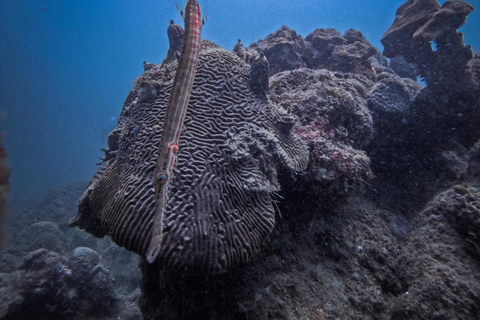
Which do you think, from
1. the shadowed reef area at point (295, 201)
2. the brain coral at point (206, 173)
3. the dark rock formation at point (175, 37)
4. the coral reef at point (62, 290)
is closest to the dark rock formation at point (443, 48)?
the shadowed reef area at point (295, 201)

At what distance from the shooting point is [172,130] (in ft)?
7.89

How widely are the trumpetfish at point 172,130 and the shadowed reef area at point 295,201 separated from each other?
1.73 ft

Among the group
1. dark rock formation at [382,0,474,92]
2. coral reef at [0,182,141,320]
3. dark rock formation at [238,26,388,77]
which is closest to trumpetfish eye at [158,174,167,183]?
coral reef at [0,182,141,320]

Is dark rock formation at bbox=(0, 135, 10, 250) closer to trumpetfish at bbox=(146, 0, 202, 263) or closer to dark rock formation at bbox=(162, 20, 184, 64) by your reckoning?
trumpetfish at bbox=(146, 0, 202, 263)

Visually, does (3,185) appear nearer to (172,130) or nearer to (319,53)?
(172,130)

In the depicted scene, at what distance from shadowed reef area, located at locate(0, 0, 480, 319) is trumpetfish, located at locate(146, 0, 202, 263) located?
527 mm

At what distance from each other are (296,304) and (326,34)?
12.0m

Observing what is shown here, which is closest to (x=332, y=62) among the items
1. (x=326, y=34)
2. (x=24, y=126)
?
(x=326, y=34)

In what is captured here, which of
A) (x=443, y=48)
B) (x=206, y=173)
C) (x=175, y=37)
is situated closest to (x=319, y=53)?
(x=443, y=48)

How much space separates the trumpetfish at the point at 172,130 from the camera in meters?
2.29

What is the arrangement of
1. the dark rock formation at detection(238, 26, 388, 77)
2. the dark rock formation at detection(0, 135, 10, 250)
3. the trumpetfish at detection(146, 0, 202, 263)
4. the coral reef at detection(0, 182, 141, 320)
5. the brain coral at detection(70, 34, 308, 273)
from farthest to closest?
1. the dark rock formation at detection(238, 26, 388, 77)
2. the coral reef at detection(0, 182, 141, 320)
3. the dark rock formation at detection(0, 135, 10, 250)
4. the brain coral at detection(70, 34, 308, 273)
5. the trumpetfish at detection(146, 0, 202, 263)

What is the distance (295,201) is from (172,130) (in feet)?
9.51

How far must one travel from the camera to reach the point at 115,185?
3477mm

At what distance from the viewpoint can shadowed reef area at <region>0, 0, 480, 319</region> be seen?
9.85 ft
